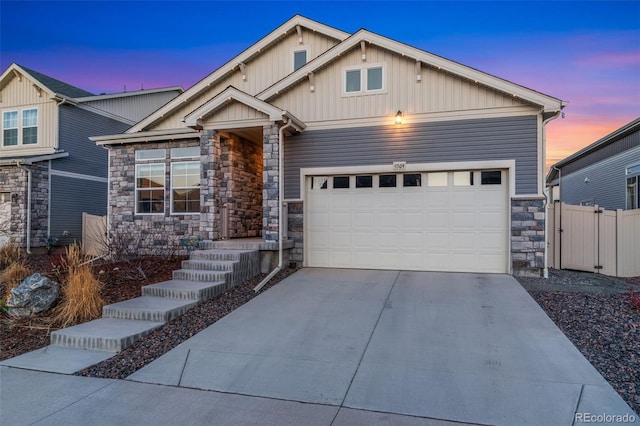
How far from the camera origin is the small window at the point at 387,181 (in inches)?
357

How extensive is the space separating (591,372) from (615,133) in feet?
49.4

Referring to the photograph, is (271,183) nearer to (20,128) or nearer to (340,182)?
(340,182)

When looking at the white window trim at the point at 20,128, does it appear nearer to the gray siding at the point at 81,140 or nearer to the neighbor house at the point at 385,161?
the gray siding at the point at 81,140

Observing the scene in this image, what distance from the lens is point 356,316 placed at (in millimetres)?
5695

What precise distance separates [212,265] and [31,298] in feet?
9.42

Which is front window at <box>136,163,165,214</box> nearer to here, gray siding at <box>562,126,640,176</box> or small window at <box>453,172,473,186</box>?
Answer: small window at <box>453,172,473,186</box>

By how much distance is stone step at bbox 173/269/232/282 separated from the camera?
7.05 meters

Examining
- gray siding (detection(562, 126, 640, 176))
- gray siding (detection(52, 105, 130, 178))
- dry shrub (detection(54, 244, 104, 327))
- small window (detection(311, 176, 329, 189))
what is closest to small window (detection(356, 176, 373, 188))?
small window (detection(311, 176, 329, 189))

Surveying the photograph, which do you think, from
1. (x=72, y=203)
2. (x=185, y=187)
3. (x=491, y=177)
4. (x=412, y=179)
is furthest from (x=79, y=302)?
(x=72, y=203)

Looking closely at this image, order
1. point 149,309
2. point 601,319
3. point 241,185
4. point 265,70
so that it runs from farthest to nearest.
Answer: point 265,70
point 241,185
point 149,309
point 601,319

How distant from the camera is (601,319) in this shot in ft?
17.4

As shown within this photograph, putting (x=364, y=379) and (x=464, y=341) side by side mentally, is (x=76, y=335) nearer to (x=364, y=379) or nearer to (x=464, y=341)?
(x=364, y=379)

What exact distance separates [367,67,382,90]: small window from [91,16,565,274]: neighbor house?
2cm

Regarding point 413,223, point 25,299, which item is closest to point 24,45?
point 25,299
